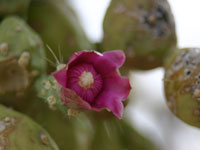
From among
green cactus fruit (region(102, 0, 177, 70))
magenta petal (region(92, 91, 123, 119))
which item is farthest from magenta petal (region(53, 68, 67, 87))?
green cactus fruit (region(102, 0, 177, 70))

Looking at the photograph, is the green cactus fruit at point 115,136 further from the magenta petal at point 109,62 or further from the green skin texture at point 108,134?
the magenta petal at point 109,62

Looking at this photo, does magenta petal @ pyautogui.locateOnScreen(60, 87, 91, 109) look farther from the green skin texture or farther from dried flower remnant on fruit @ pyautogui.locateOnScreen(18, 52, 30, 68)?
the green skin texture

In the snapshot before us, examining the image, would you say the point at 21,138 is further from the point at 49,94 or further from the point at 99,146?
the point at 99,146

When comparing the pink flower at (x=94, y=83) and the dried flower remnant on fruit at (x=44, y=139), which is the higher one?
the pink flower at (x=94, y=83)

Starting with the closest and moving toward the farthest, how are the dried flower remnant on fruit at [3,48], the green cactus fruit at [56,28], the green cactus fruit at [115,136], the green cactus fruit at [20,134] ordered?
the green cactus fruit at [20,134]
the dried flower remnant on fruit at [3,48]
the green cactus fruit at [56,28]
the green cactus fruit at [115,136]

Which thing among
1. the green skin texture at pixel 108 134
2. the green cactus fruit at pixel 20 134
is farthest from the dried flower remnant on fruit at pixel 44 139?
the green skin texture at pixel 108 134

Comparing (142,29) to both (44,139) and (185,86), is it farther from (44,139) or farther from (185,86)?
(44,139)
